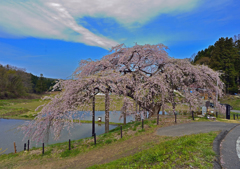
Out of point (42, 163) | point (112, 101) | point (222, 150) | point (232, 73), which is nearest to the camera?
point (222, 150)

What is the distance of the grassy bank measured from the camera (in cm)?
474

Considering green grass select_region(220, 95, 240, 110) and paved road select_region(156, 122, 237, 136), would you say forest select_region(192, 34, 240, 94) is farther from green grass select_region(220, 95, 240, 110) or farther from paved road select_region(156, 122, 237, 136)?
paved road select_region(156, 122, 237, 136)

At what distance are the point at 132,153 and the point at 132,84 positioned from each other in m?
6.59

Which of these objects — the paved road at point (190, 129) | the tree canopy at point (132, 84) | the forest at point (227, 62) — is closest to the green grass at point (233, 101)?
the forest at point (227, 62)

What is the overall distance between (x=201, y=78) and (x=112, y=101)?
33.0 feet

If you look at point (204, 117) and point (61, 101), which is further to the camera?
point (204, 117)

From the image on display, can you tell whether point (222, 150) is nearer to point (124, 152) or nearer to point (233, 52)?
point (124, 152)

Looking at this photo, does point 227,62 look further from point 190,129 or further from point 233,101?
point 190,129

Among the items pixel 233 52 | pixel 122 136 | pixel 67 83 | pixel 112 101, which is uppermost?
pixel 233 52

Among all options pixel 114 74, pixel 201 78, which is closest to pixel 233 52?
pixel 201 78

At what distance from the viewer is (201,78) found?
14062mm

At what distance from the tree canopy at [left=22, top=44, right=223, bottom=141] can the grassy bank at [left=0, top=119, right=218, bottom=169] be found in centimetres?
185

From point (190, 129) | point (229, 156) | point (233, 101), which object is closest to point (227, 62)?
point (233, 101)

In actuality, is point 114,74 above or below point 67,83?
above
